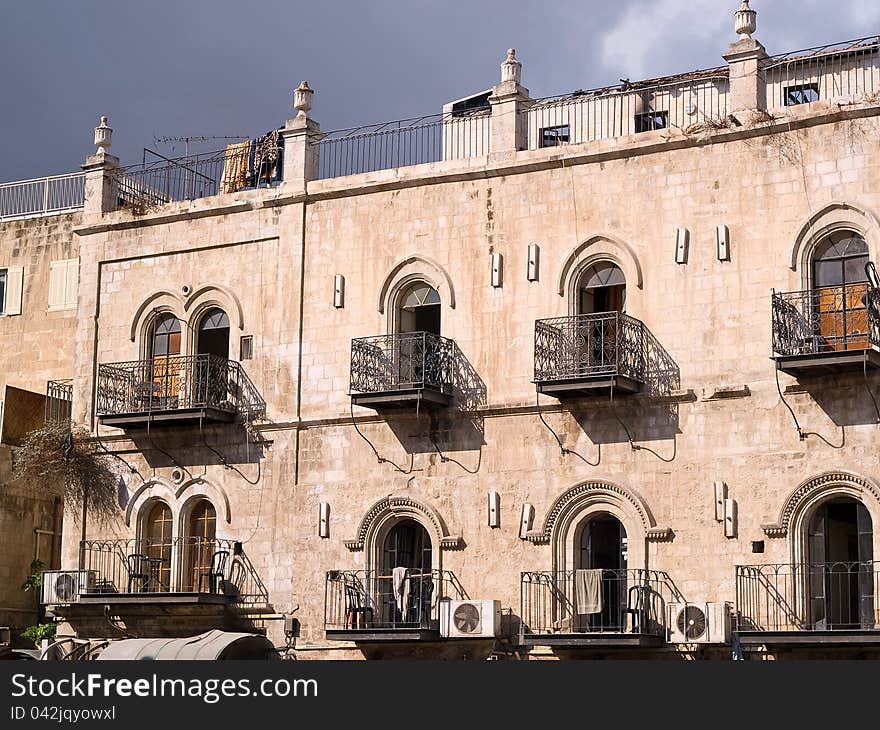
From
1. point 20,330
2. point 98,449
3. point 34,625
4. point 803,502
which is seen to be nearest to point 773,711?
point 803,502

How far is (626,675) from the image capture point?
1656 centimetres

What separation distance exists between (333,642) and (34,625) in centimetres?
866

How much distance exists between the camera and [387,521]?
1172 inches

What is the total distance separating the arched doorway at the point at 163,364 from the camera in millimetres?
31859

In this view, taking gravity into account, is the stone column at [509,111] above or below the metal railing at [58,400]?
above

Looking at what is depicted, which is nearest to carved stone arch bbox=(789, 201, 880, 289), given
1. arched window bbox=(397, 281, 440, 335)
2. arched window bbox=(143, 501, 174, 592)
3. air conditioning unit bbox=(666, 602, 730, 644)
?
air conditioning unit bbox=(666, 602, 730, 644)

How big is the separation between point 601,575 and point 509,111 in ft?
26.7

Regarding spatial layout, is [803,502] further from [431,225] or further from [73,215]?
[73,215]

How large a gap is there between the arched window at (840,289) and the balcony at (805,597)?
3.42 m

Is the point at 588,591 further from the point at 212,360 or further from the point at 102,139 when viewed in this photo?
the point at 102,139

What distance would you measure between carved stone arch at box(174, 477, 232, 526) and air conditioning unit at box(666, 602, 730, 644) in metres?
8.89

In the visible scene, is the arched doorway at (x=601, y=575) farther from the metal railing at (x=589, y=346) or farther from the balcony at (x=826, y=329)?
the balcony at (x=826, y=329)

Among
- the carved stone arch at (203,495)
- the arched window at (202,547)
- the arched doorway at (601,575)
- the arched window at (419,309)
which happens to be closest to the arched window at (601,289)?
the arched window at (419,309)

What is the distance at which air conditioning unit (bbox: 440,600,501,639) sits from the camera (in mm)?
27609
